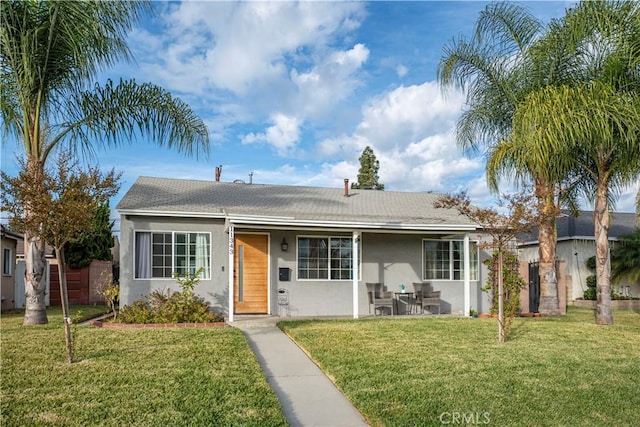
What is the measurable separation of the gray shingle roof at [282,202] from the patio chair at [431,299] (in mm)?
2046

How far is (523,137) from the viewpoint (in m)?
12.4

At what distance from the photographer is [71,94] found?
505 inches

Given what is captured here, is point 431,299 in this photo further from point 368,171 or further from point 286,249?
point 368,171

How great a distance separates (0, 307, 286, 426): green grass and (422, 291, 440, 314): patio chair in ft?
20.9

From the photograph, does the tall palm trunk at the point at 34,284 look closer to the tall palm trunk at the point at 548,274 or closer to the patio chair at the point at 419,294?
the patio chair at the point at 419,294

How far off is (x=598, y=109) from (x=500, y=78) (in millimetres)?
3399

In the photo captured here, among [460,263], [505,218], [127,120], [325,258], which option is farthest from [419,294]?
[127,120]

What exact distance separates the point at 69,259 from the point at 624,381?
18.4 metres

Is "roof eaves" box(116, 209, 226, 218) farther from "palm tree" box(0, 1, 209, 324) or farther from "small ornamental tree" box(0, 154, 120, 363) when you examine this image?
"small ornamental tree" box(0, 154, 120, 363)

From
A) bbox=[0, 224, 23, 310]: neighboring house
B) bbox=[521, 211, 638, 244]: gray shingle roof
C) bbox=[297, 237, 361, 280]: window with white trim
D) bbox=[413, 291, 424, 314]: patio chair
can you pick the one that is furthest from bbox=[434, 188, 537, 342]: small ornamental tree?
bbox=[0, 224, 23, 310]: neighboring house

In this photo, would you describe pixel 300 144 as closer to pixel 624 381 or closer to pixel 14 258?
pixel 14 258

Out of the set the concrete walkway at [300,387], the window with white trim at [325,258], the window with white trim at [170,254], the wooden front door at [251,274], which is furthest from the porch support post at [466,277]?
the window with white trim at [170,254]

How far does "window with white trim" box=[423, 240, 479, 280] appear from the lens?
1591 cm

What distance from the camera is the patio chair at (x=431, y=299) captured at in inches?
581
